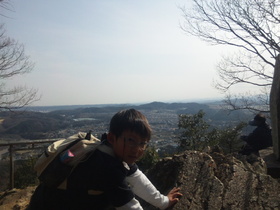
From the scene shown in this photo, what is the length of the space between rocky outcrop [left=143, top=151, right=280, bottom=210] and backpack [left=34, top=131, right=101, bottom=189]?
41.7 inches

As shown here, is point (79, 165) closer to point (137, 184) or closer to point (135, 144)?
point (135, 144)

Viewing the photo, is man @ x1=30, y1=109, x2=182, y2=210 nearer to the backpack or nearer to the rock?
the backpack

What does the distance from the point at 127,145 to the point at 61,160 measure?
1.58ft

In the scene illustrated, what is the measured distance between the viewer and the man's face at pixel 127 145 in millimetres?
1969

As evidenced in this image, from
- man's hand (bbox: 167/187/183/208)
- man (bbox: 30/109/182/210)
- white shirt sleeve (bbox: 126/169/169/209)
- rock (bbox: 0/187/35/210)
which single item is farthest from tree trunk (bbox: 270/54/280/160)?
rock (bbox: 0/187/35/210)

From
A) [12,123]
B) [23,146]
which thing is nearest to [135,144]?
[23,146]

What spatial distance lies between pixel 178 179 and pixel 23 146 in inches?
178

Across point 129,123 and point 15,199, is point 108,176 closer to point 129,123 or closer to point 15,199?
point 129,123

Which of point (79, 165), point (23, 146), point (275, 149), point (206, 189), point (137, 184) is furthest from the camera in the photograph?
point (275, 149)

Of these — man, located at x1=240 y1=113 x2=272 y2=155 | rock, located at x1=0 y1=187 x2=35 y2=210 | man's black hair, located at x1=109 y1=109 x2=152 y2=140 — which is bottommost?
rock, located at x1=0 y1=187 x2=35 y2=210

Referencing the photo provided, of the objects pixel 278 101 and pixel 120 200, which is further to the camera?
pixel 278 101

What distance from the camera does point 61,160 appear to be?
1828 mm

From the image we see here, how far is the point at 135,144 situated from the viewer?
199 cm

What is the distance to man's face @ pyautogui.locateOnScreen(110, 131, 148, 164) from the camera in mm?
1969
